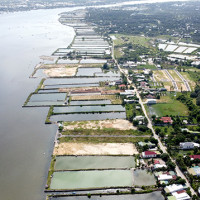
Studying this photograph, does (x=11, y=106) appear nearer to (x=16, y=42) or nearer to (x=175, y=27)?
(x=16, y=42)

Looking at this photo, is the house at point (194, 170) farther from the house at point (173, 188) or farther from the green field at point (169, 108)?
the green field at point (169, 108)

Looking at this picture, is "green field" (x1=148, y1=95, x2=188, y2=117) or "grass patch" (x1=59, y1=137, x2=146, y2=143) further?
"green field" (x1=148, y1=95, x2=188, y2=117)

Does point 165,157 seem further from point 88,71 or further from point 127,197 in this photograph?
point 88,71

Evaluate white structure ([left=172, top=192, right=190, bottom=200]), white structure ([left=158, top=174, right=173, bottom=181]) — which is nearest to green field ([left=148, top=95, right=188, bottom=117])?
white structure ([left=158, top=174, right=173, bottom=181])

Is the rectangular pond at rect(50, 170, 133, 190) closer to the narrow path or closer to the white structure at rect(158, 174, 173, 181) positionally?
the white structure at rect(158, 174, 173, 181)

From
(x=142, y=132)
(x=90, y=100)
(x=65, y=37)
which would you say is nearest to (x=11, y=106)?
(x=90, y=100)

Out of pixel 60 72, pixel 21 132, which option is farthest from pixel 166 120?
pixel 60 72
